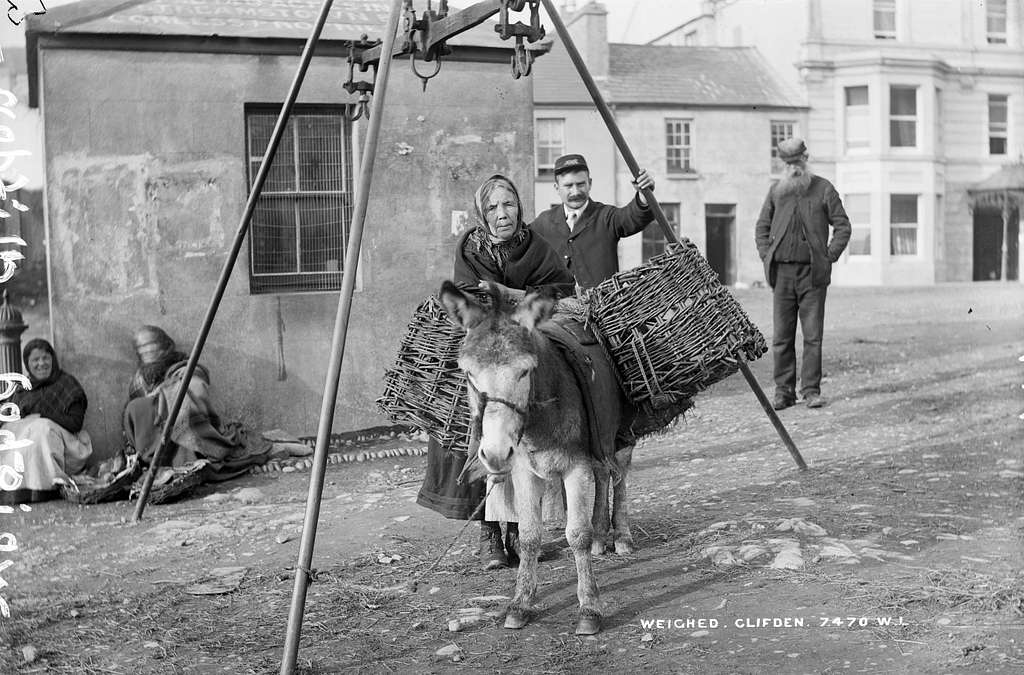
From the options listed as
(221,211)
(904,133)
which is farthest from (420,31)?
(904,133)

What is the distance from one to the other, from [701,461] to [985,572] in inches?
126

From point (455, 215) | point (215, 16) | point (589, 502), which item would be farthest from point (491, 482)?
point (215, 16)

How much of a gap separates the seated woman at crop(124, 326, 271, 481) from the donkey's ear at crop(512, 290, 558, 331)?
4.96m

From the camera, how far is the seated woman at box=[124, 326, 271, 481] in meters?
8.01

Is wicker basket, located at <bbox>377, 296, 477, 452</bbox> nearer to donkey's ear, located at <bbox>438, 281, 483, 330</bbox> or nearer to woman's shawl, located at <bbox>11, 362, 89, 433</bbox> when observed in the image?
donkey's ear, located at <bbox>438, 281, 483, 330</bbox>

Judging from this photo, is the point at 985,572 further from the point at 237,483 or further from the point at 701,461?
the point at 237,483

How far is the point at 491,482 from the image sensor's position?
453 centimetres

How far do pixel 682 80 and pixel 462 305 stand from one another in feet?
80.0

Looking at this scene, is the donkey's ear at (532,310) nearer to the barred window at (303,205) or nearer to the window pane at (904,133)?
the barred window at (303,205)

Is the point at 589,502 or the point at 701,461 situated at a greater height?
the point at 589,502

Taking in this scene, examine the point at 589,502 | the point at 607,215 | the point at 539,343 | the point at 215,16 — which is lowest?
the point at 589,502

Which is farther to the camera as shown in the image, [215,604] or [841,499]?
[841,499]

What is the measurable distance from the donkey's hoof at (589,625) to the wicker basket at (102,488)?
16.0ft

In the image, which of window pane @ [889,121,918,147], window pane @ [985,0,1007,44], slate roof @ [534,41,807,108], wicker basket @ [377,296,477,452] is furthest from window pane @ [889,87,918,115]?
wicker basket @ [377,296,477,452]
